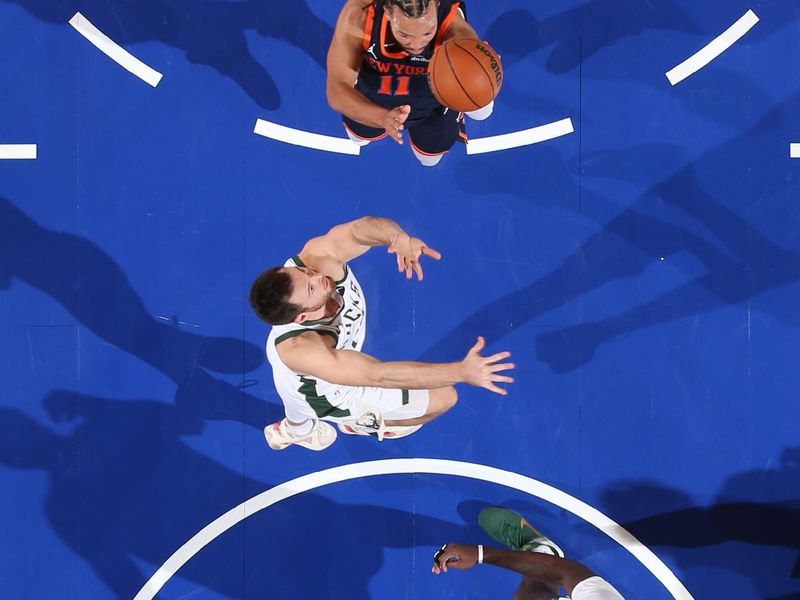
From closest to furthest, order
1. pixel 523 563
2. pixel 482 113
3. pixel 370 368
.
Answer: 1. pixel 370 368
2. pixel 523 563
3. pixel 482 113

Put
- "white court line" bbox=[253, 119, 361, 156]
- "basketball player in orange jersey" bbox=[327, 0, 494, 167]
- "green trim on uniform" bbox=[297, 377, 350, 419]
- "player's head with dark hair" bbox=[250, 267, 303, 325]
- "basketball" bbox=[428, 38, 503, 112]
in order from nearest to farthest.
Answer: "player's head with dark hair" bbox=[250, 267, 303, 325], "basketball player in orange jersey" bbox=[327, 0, 494, 167], "basketball" bbox=[428, 38, 503, 112], "green trim on uniform" bbox=[297, 377, 350, 419], "white court line" bbox=[253, 119, 361, 156]

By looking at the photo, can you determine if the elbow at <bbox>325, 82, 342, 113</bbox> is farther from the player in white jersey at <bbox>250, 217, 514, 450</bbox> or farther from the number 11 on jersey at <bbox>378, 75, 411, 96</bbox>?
the player in white jersey at <bbox>250, 217, 514, 450</bbox>

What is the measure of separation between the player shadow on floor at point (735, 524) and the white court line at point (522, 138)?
10.3 ft

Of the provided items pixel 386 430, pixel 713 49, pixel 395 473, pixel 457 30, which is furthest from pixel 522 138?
pixel 395 473

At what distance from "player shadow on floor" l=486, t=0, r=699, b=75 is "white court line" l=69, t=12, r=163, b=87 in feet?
10.0

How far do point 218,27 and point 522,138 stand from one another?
2.91m

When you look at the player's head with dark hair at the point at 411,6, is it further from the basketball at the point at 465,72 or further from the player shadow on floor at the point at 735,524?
the player shadow on floor at the point at 735,524

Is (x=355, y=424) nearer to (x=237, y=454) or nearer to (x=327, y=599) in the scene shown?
(x=237, y=454)

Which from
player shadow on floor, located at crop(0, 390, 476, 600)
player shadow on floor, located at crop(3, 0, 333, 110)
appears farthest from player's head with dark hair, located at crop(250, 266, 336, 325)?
player shadow on floor, located at crop(3, 0, 333, 110)

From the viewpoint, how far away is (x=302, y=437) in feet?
20.0

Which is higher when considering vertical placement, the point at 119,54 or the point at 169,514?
the point at 119,54

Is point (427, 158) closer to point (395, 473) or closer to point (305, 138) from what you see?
point (305, 138)

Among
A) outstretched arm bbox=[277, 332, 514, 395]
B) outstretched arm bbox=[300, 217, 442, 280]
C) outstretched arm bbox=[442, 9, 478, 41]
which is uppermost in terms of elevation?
outstretched arm bbox=[442, 9, 478, 41]

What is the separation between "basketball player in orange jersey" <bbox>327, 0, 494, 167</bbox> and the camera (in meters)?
4.80
